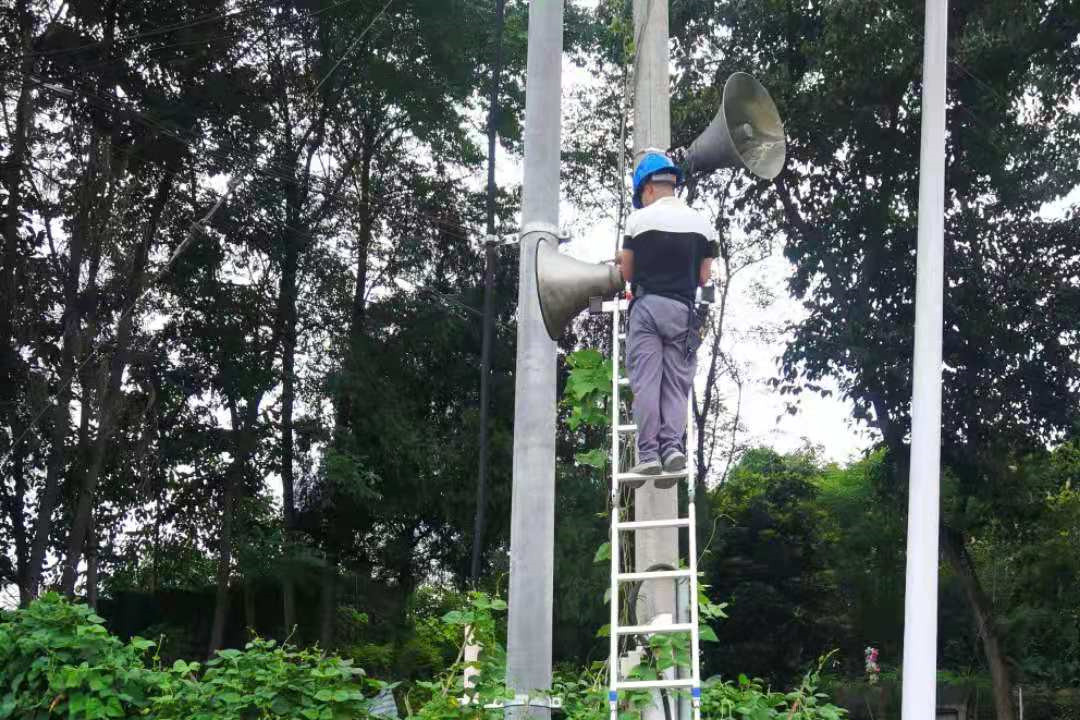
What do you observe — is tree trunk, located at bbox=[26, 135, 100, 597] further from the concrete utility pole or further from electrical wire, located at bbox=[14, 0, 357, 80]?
the concrete utility pole

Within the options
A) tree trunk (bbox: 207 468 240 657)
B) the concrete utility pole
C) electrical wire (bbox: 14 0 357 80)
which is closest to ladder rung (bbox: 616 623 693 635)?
the concrete utility pole

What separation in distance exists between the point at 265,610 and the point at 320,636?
187 centimetres

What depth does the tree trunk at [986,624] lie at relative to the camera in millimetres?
18750

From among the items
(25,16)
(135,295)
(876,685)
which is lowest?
(876,685)

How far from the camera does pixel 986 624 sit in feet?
61.7

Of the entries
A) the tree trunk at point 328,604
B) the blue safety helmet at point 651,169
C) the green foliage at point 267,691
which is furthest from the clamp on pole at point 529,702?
the tree trunk at point 328,604

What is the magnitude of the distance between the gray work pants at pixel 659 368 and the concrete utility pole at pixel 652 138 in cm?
19

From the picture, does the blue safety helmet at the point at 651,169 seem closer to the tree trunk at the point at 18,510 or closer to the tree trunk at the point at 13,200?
the tree trunk at the point at 13,200

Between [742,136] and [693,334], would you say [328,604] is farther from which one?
[693,334]

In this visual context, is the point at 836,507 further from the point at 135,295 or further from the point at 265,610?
the point at 135,295

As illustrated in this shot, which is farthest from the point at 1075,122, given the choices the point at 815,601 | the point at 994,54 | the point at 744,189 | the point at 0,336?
the point at 0,336

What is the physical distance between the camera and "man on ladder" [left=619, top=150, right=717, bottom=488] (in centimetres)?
498

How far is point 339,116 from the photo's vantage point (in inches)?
901

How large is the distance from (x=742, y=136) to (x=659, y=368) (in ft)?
4.89
